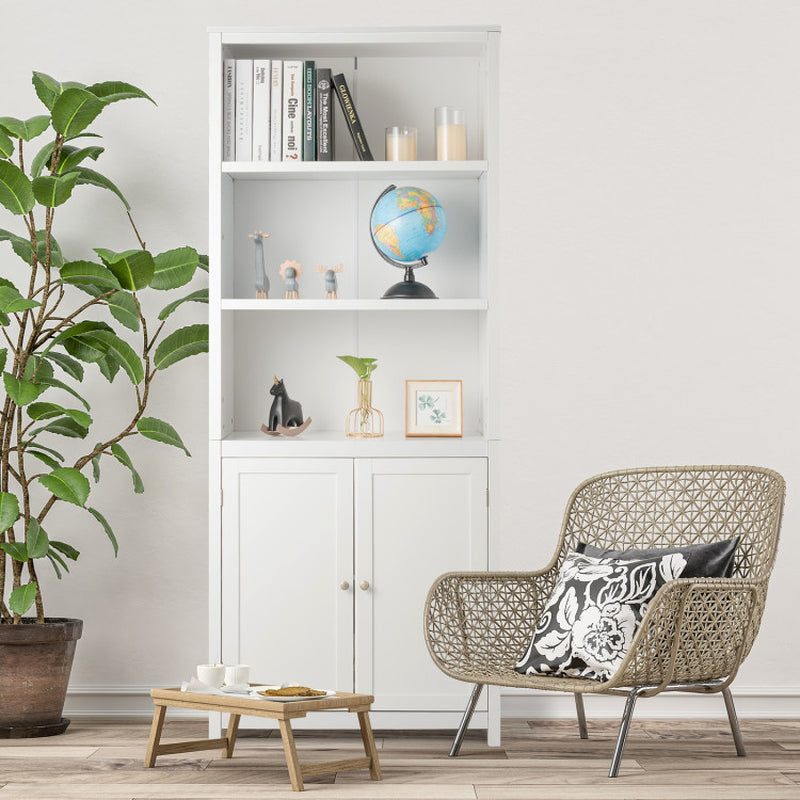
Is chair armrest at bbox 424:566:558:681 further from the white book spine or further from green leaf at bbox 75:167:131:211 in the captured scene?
green leaf at bbox 75:167:131:211

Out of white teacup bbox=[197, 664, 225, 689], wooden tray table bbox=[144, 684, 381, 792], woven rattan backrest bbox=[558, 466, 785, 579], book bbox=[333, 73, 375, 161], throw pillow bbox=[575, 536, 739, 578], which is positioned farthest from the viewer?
book bbox=[333, 73, 375, 161]

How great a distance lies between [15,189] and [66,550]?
1.09 meters

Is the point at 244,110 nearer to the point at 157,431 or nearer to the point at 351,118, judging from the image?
the point at 351,118

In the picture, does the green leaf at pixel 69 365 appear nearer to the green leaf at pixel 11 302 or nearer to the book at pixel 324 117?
the green leaf at pixel 11 302

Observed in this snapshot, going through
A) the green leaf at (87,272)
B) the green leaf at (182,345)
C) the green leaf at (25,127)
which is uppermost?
the green leaf at (25,127)

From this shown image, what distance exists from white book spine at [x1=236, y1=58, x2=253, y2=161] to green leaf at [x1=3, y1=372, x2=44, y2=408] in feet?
2.95

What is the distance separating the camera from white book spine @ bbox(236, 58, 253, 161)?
3203mm

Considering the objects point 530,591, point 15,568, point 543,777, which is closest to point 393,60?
point 530,591

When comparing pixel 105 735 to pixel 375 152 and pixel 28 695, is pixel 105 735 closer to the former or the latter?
pixel 28 695

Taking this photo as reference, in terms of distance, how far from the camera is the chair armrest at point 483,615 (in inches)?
113

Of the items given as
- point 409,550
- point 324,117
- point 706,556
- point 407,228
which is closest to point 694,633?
point 706,556

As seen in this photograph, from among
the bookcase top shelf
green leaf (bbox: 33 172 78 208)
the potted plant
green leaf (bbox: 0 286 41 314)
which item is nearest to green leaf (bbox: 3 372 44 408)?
the potted plant

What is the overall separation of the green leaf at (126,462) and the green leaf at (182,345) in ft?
0.92

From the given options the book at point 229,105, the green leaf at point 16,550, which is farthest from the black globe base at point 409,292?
the green leaf at point 16,550
